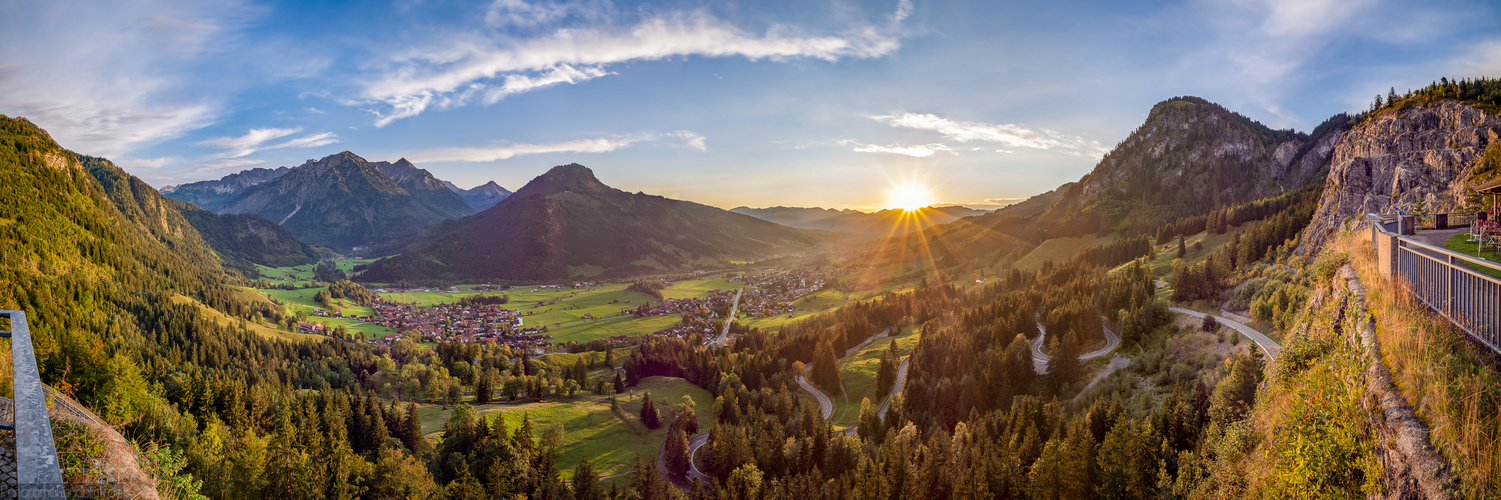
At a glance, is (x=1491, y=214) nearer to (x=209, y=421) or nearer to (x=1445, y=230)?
(x=1445, y=230)

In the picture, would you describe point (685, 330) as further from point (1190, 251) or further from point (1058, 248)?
point (1058, 248)

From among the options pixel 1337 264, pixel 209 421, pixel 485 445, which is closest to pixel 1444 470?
pixel 1337 264

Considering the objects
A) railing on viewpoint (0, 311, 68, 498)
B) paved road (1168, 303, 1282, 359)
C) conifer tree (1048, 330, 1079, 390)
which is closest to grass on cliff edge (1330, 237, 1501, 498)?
railing on viewpoint (0, 311, 68, 498)

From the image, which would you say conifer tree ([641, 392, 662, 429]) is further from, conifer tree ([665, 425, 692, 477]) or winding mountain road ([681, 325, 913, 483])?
conifer tree ([665, 425, 692, 477])

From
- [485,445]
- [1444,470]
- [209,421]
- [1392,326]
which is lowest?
→ [485,445]

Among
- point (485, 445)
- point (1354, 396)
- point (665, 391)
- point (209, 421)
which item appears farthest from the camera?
point (665, 391)

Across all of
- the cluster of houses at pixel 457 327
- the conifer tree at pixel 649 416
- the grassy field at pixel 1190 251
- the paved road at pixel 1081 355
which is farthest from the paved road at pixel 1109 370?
the cluster of houses at pixel 457 327

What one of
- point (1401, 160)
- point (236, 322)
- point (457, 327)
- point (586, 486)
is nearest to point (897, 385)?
point (586, 486)
